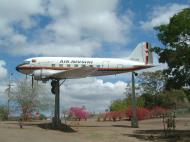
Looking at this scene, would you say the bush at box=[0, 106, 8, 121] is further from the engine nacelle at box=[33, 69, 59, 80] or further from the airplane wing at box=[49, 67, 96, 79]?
the airplane wing at box=[49, 67, 96, 79]

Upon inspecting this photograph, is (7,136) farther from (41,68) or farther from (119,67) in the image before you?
(119,67)

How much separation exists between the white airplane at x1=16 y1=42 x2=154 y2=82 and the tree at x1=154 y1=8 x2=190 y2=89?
4301 mm

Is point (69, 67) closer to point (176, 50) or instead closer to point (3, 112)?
point (176, 50)

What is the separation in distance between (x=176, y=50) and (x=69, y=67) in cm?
1103

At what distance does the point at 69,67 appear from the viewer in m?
41.5

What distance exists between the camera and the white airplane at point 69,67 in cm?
4066

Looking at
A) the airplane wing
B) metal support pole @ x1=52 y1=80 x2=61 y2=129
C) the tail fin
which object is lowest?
metal support pole @ x1=52 y1=80 x2=61 y2=129

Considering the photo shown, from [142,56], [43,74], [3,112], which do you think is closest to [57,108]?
[43,74]

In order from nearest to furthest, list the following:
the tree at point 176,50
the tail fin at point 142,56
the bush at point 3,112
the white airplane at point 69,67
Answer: the tree at point 176,50, the white airplane at point 69,67, the tail fin at point 142,56, the bush at point 3,112

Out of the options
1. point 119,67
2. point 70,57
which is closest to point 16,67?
point 70,57

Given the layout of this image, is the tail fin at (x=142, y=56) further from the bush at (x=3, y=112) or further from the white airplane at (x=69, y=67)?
the bush at (x=3, y=112)

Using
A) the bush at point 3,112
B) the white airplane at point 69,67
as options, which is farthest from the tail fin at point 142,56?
the bush at point 3,112

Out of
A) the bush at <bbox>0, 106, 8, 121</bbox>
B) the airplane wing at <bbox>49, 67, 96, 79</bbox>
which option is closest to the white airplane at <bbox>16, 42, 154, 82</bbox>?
the airplane wing at <bbox>49, 67, 96, 79</bbox>

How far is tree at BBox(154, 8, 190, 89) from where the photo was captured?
34875 millimetres
